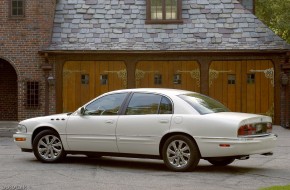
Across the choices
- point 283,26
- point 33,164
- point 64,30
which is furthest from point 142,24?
point 33,164

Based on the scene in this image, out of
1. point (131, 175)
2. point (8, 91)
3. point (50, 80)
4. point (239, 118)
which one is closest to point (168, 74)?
point (50, 80)

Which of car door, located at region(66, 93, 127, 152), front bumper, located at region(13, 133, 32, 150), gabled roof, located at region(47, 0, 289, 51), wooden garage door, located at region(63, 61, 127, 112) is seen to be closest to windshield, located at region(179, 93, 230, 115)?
car door, located at region(66, 93, 127, 152)

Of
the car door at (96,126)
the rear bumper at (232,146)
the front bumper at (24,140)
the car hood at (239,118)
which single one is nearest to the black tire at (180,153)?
the rear bumper at (232,146)

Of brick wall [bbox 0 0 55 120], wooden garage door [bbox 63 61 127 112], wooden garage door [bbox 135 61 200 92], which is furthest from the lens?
wooden garage door [bbox 63 61 127 112]

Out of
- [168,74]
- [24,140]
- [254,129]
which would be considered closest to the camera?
[254,129]

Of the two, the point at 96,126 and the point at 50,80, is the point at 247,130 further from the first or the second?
the point at 50,80

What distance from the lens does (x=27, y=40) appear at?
24250 millimetres

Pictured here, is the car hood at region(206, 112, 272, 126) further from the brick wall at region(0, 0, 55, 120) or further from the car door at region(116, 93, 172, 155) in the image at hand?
the brick wall at region(0, 0, 55, 120)

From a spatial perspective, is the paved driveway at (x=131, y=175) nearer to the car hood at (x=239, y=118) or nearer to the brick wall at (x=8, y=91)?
the car hood at (x=239, y=118)

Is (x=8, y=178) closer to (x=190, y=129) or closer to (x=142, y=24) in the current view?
(x=190, y=129)

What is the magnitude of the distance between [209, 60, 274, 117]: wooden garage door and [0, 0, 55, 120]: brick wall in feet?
21.2

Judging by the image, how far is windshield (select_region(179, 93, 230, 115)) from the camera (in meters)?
11.3

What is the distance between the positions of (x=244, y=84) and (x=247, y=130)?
13.5m

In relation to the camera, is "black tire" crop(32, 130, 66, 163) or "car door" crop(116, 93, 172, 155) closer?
"car door" crop(116, 93, 172, 155)
